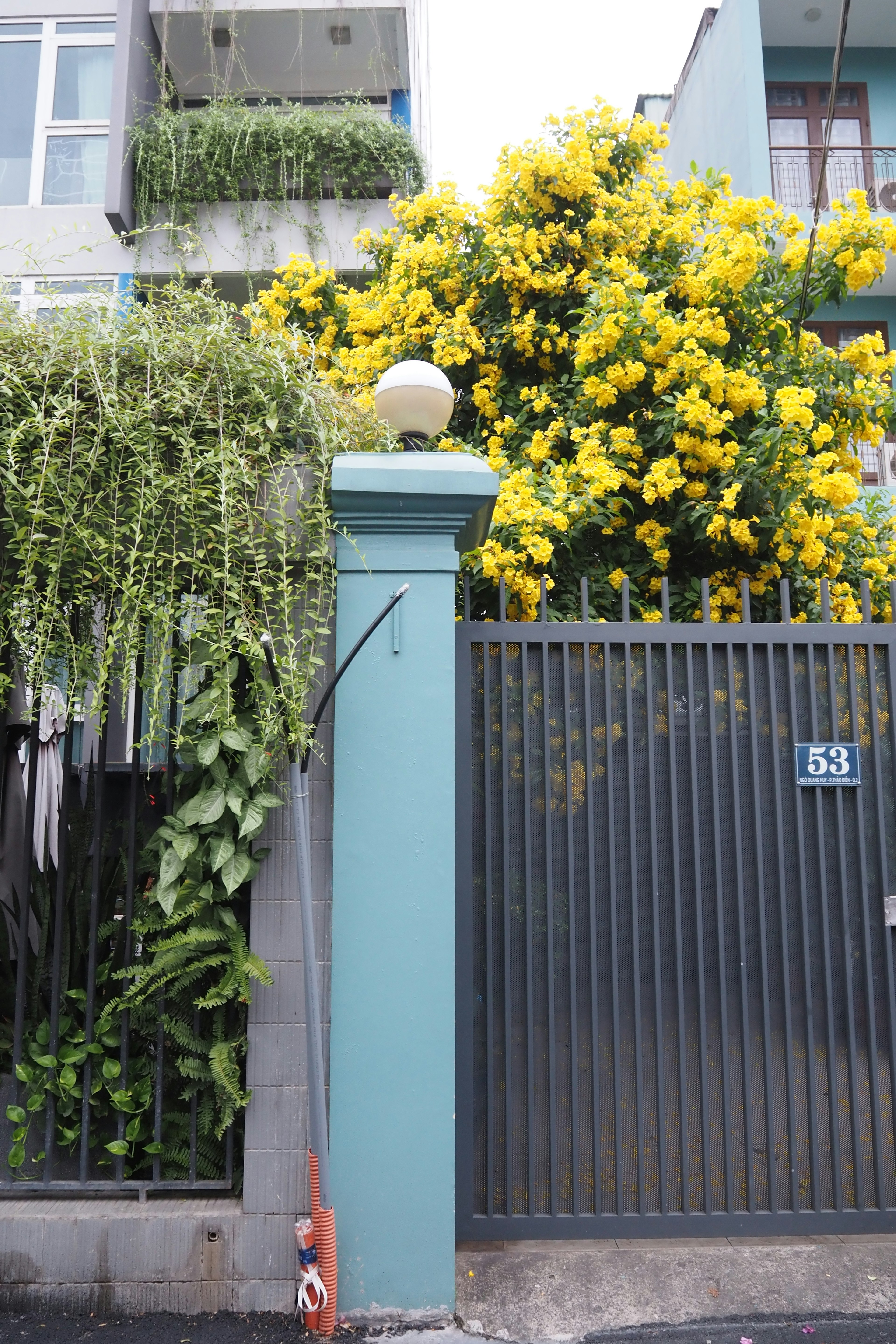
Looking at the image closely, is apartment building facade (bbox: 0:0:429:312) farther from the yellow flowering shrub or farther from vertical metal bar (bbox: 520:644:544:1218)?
vertical metal bar (bbox: 520:644:544:1218)

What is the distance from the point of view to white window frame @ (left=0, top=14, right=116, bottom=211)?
9.01 m

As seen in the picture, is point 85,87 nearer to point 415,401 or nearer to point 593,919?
point 415,401

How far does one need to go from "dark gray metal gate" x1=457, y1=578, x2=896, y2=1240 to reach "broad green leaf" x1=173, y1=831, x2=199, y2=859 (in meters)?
1.02

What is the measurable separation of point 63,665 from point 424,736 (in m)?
1.43

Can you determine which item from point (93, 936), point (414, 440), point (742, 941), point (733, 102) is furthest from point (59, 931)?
point (733, 102)

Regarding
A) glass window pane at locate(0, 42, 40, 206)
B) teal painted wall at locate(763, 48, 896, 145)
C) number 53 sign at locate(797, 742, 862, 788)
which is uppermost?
teal painted wall at locate(763, 48, 896, 145)

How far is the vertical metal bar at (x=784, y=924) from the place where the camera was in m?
3.34

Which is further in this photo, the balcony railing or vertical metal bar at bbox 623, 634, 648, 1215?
the balcony railing

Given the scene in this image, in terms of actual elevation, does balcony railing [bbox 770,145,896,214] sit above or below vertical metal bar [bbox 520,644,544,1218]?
above

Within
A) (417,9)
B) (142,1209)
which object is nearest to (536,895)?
(142,1209)

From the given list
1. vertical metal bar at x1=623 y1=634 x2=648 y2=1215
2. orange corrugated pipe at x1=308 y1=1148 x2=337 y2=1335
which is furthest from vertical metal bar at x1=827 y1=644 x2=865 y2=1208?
orange corrugated pipe at x1=308 y1=1148 x2=337 y2=1335

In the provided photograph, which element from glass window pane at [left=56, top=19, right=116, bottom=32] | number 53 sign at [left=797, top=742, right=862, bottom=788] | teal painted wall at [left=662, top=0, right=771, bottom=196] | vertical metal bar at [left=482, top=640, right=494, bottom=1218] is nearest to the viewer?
vertical metal bar at [left=482, top=640, right=494, bottom=1218]

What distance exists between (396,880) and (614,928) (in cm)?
95

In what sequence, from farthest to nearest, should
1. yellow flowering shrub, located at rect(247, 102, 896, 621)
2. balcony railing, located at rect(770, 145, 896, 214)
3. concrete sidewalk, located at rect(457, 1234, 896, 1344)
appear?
balcony railing, located at rect(770, 145, 896, 214)
yellow flowering shrub, located at rect(247, 102, 896, 621)
concrete sidewalk, located at rect(457, 1234, 896, 1344)
